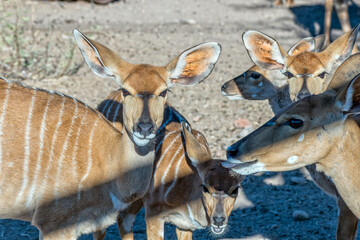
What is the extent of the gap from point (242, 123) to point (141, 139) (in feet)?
10.7

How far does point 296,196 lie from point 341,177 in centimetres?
224

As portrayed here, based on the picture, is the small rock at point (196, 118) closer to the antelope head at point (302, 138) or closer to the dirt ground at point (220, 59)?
the dirt ground at point (220, 59)

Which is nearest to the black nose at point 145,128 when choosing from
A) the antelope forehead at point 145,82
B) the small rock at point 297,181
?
the antelope forehead at point 145,82

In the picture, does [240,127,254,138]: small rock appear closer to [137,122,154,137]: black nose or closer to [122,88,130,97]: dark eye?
[122,88,130,97]: dark eye

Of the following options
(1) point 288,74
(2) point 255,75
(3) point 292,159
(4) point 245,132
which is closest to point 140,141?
(3) point 292,159

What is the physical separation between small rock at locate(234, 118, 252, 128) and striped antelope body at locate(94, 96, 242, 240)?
2.17 metres

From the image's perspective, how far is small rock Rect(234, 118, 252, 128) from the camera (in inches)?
249

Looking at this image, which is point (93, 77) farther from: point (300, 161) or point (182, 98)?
point (300, 161)

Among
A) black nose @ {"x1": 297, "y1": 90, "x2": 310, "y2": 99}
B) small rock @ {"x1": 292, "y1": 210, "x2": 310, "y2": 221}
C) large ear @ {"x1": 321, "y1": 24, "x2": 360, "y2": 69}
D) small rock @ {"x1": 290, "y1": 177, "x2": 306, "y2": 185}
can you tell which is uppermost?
large ear @ {"x1": 321, "y1": 24, "x2": 360, "y2": 69}

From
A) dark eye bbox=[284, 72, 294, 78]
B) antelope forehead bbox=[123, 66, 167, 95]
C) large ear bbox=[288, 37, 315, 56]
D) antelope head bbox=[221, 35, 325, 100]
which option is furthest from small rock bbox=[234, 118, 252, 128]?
antelope forehead bbox=[123, 66, 167, 95]

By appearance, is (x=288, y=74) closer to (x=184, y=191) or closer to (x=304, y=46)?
(x=304, y=46)

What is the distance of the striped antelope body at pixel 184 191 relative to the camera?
3.57 meters

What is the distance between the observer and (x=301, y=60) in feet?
14.3

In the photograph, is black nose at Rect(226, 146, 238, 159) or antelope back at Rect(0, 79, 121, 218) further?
antelope back at Rect(0, 79, 121, 218)
